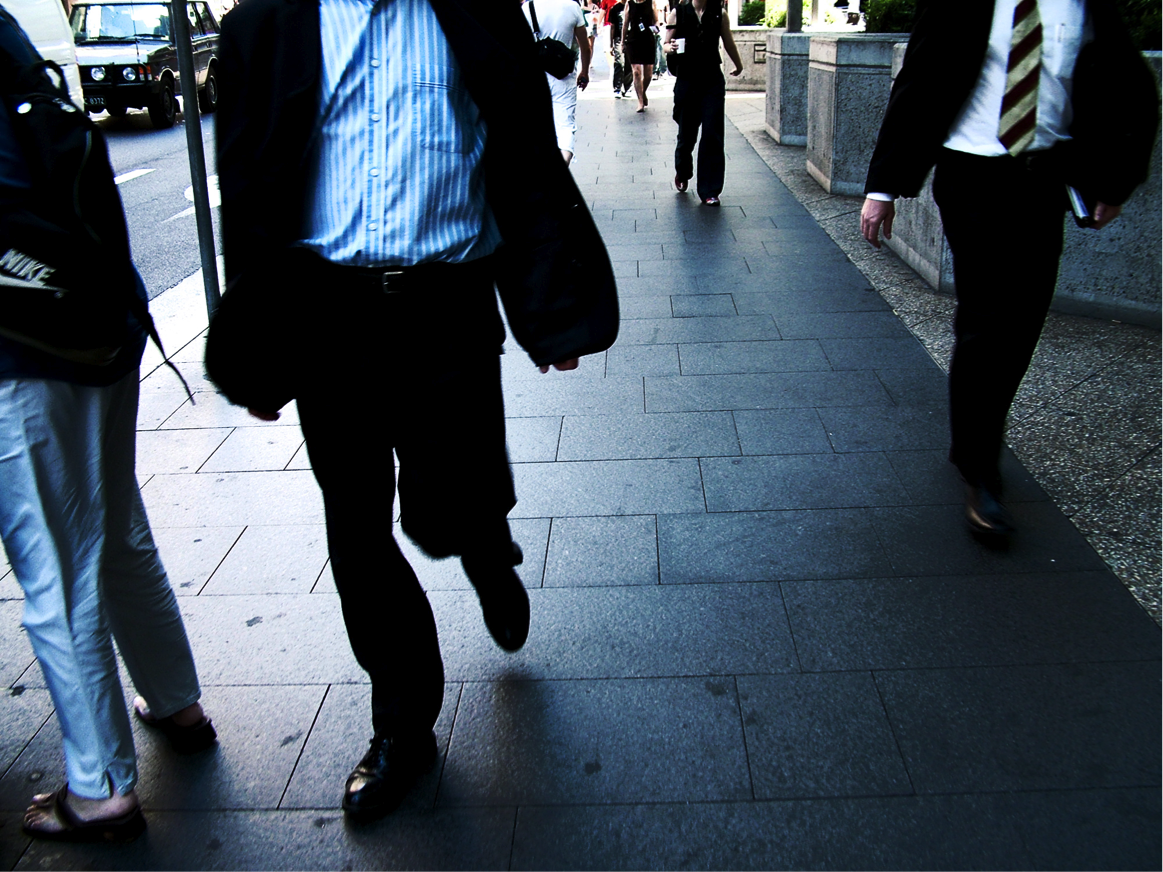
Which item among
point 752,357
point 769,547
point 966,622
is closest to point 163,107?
point 752,357

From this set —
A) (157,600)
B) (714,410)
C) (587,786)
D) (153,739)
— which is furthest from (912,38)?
(153,739)

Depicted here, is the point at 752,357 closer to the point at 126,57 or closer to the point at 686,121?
the point at 686,121

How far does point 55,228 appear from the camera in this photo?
1.96 metres

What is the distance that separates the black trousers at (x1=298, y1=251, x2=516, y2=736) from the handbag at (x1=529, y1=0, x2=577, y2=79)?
0.52 meters

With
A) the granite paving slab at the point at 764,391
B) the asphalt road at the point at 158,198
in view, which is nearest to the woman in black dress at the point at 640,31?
the asphalt road at the point at 158,198

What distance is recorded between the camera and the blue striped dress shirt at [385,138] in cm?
203

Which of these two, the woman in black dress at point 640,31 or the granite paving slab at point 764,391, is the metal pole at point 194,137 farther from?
the woman in black dress at point 640,31

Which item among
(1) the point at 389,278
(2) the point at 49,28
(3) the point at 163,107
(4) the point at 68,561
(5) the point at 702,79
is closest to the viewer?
(1) the point at 389,278

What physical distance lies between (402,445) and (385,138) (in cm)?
66

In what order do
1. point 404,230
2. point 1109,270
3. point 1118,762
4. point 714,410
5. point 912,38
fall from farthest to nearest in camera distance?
point 1109,270, point 714,410, point 912,38, point 1118,762, point 404,230

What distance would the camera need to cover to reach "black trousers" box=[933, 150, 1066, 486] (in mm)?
3025

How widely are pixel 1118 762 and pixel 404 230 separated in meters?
1.98

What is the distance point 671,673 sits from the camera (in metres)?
2.77

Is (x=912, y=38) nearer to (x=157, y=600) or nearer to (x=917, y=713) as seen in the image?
(x=917, y=713)
